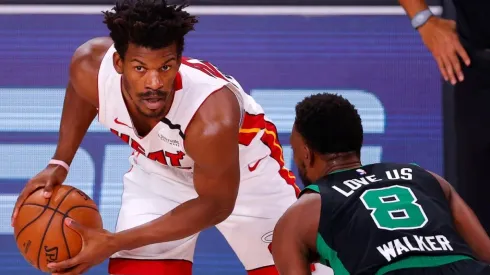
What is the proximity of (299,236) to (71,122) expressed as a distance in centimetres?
121

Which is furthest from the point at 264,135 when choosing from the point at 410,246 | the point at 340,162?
the point at 410,246

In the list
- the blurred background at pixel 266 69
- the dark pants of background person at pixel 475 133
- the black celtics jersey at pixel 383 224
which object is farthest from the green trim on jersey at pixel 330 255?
the blurred background at pixel 266 69

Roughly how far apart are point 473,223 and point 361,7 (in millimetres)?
1831

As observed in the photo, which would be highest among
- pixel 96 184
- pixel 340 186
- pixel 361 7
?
pixel 361 7

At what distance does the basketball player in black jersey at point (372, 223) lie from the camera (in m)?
2.73

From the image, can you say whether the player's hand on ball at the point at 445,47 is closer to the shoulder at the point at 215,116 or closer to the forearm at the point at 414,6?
the forearm at the point at 414,6

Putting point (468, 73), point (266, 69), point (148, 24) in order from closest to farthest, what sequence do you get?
1. point (148, 24)
2. point (468, 73)
3. point (266, 69)

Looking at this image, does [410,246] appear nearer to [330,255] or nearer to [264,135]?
[330,255]

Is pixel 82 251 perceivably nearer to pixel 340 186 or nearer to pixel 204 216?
pixel 204 216

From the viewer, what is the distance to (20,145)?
4504mm

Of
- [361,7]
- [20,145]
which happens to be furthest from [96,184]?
[361,7]

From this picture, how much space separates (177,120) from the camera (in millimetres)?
3207

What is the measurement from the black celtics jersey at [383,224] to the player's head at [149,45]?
0.63 metres

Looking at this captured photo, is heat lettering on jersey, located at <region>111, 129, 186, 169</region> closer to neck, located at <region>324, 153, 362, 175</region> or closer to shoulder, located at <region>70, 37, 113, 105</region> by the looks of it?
shoulder, located at <region>70, 37, 113, 105</region>
